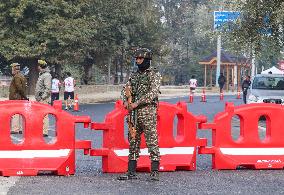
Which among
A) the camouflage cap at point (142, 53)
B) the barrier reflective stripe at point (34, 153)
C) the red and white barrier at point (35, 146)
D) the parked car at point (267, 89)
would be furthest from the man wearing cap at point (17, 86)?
the parked car at point (267, 89)

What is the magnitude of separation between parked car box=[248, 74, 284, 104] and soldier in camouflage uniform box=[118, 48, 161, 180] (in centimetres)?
1480

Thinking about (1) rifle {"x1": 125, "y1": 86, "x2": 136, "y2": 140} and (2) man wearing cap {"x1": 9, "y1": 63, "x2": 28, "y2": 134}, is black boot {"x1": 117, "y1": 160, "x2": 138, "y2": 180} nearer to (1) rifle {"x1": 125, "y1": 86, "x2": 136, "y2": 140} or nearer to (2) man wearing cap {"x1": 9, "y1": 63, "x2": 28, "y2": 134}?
(1) rifle {"x1": 125, "y1": 86, "x2": 136, "y2": 140}

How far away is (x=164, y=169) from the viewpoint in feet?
37.7

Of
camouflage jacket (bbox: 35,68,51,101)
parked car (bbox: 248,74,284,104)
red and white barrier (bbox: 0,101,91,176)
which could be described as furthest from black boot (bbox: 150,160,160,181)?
parked car (bbox: 248,74,284,104)

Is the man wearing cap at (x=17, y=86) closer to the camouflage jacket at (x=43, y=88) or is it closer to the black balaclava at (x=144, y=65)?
the camouflage jacket at (x=43, y=88)

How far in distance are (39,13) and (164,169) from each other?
1373 inches

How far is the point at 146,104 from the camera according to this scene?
10.6 metres

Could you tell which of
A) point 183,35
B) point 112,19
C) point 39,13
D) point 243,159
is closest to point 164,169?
point 243,159

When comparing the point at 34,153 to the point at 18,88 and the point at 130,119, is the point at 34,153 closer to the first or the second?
the point at 130,119

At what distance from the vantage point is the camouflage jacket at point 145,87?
10.5 meters

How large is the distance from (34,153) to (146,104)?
1.76m

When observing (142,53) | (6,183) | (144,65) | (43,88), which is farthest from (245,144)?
(43,88)

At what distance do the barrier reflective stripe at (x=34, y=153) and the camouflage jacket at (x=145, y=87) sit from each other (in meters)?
1.25

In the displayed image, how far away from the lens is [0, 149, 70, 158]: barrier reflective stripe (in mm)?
10836
